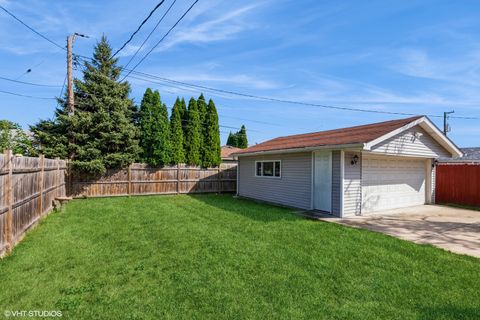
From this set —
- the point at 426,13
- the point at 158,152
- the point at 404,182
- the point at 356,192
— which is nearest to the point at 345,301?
the point at 356,192

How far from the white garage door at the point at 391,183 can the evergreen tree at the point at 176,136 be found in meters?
9.30

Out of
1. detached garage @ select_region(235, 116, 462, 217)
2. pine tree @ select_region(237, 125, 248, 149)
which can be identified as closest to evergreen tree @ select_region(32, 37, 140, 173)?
detached garage @ select_region(235, 116, 462, 217)

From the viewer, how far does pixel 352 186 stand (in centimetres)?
952

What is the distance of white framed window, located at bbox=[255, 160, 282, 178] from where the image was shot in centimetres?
1225

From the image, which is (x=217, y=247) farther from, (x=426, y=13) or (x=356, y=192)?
(x=426, y=13)

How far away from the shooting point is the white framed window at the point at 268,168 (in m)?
12.2

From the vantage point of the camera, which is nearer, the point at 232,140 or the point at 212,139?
the point at 212,139

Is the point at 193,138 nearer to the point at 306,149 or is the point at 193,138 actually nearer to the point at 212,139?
the point at 212,139

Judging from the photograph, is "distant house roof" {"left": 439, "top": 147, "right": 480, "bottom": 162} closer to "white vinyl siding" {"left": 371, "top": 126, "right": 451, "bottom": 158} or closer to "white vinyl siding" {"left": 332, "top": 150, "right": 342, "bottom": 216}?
"white vinyl siding" {"left": 371, "top": 126, "right": 451, "bottom": 158}

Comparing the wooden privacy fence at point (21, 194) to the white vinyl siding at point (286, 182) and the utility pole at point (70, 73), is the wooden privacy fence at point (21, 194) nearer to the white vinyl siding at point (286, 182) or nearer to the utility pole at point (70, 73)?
the utility pole at point (70, 73)

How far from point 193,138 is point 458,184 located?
42.3 feet

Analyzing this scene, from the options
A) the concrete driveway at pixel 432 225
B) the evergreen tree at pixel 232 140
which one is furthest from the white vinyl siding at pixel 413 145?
the evergreen tree at pixel 232 140

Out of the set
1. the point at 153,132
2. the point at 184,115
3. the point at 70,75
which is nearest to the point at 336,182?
the point at 153,132

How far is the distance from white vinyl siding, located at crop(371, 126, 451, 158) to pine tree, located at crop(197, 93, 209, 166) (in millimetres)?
9564
